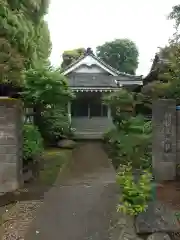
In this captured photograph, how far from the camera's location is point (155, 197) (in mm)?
5754

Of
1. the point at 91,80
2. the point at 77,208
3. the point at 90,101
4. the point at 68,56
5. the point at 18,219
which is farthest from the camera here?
the point at 68,56

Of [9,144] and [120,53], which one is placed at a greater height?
[120,53]

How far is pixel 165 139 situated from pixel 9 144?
3.41m

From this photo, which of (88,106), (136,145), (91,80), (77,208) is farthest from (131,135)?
(91,80)

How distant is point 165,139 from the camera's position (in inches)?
272

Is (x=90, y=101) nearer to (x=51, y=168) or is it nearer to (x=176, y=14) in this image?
(x=51, y=168)

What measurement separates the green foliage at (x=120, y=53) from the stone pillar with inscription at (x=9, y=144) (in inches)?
1691

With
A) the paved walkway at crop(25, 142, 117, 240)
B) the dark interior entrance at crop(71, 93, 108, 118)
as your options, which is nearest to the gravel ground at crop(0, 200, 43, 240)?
the paved walkway at crop(25, 142, 117, 240)

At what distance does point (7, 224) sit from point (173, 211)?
262cm

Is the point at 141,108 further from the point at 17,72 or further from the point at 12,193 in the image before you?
the point at 12,193

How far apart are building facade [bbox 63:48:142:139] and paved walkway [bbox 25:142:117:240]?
38.8 feet

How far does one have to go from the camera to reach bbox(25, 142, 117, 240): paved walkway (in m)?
4.25

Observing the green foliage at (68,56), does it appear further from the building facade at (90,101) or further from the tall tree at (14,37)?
the tall tree at (14,37)

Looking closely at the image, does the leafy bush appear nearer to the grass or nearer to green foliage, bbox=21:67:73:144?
the grass
